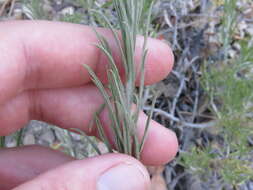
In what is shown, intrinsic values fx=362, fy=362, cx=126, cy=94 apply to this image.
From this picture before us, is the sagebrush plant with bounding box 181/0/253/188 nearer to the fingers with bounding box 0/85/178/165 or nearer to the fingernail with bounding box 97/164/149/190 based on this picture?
the fingers with bounding box 0/85/178/165

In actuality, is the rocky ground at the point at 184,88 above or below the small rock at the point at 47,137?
above

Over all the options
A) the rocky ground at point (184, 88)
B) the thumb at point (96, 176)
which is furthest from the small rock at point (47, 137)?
the thumb at point (96, 176)

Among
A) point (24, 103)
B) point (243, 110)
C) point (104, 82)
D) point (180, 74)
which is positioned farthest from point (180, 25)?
point (24, 103)

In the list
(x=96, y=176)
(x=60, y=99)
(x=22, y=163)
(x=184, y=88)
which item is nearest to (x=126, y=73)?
(x=96, y=176)

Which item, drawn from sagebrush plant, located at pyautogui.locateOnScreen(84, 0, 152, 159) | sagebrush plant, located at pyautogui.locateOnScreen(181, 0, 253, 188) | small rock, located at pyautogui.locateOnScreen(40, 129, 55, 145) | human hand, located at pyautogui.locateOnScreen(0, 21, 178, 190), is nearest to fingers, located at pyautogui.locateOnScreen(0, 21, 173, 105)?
human hand, located at pyautogui.locateOnScreen(0, 21, 178, 190)

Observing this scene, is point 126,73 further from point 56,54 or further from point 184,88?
point 184,88

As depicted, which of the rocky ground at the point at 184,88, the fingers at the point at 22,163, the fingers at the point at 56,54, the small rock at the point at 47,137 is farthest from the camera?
the small rock at the point at 47,137

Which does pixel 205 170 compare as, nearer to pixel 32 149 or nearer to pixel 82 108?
pixel 82 108

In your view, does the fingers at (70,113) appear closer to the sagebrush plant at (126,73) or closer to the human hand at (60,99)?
the human hand at (60,99)
